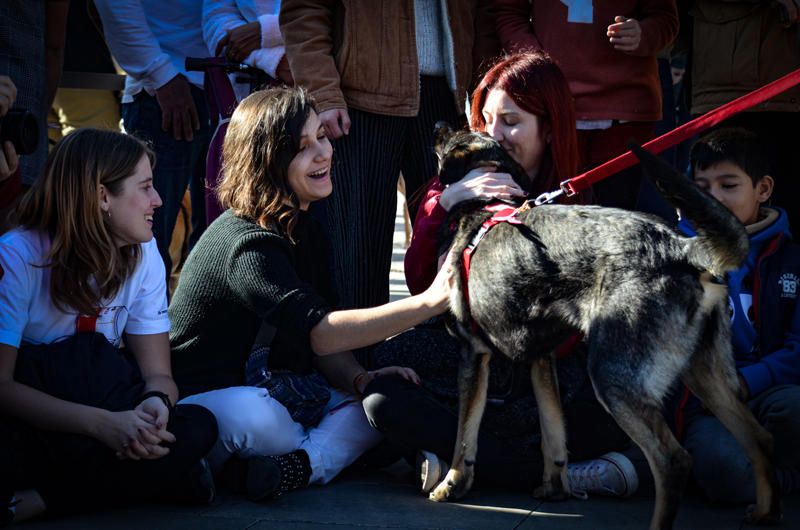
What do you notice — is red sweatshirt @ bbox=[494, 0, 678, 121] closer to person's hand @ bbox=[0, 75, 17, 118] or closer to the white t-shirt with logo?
the white t-shirt with logo

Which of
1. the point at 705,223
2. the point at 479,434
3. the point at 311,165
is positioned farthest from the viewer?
the point at 311,165

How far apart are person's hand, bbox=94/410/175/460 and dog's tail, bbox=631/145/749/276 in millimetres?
1766

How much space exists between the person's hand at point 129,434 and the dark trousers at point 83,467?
→ 0.18 ft

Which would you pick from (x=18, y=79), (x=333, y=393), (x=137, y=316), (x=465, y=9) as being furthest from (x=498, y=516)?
(x=18, y=79)

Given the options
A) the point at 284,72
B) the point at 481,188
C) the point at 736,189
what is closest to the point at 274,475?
the point at 481,188

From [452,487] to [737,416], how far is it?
1.00 metres

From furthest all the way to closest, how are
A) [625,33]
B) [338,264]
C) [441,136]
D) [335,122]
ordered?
1. [338,264]
2. [625,33]
3. [335,122]
4. [441,136]

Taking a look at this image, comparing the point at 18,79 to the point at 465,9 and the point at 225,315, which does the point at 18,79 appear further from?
the point at 465,9

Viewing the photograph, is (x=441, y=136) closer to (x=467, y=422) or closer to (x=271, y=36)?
(x=467, y=422)

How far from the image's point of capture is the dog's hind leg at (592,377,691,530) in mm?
2973

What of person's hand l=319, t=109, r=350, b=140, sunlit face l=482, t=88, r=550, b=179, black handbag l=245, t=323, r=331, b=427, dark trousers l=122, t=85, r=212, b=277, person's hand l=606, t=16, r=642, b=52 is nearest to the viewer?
black handbag l=245, t=323, r=331, b=427

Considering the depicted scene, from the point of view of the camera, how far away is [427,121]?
14.8 ft

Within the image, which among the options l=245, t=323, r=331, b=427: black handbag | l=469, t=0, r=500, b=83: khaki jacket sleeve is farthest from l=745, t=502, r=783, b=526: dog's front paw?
l=469, t=0, r=500, b=83: khaki jacket sleeve

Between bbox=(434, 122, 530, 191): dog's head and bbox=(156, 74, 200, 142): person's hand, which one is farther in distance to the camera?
bbox=(156, 74, 200, 142): person's hand
